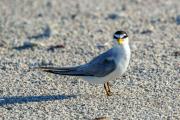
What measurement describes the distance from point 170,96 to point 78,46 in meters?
3.00

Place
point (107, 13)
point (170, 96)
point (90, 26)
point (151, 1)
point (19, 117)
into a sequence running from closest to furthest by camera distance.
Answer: point (19, 117) → point (170, 96) → point (90, 26) → point (107, 13) → point (151, 1)

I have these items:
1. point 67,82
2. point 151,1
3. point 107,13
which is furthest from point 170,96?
point 151,1

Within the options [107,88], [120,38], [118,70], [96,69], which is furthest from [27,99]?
[120,38]

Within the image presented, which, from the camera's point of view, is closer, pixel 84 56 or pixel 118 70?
pixel 118 70

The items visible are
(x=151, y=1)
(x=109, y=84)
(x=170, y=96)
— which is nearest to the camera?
(x=170, y=96)

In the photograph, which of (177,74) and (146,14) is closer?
(177,74)

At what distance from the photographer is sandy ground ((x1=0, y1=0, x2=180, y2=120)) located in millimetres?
7590

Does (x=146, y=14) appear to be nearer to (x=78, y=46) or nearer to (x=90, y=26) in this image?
(x=90, y=26)

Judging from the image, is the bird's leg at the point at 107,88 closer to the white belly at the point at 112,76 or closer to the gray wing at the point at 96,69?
the white belly at the point at 112,76

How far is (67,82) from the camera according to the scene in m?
8.66

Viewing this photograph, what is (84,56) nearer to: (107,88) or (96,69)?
(107,88)

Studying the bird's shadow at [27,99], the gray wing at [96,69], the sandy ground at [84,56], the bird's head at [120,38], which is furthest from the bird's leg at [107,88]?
the bird's head at [120,38]

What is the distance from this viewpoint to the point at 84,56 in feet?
32.9

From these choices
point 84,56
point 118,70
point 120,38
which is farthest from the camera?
point 84,56
